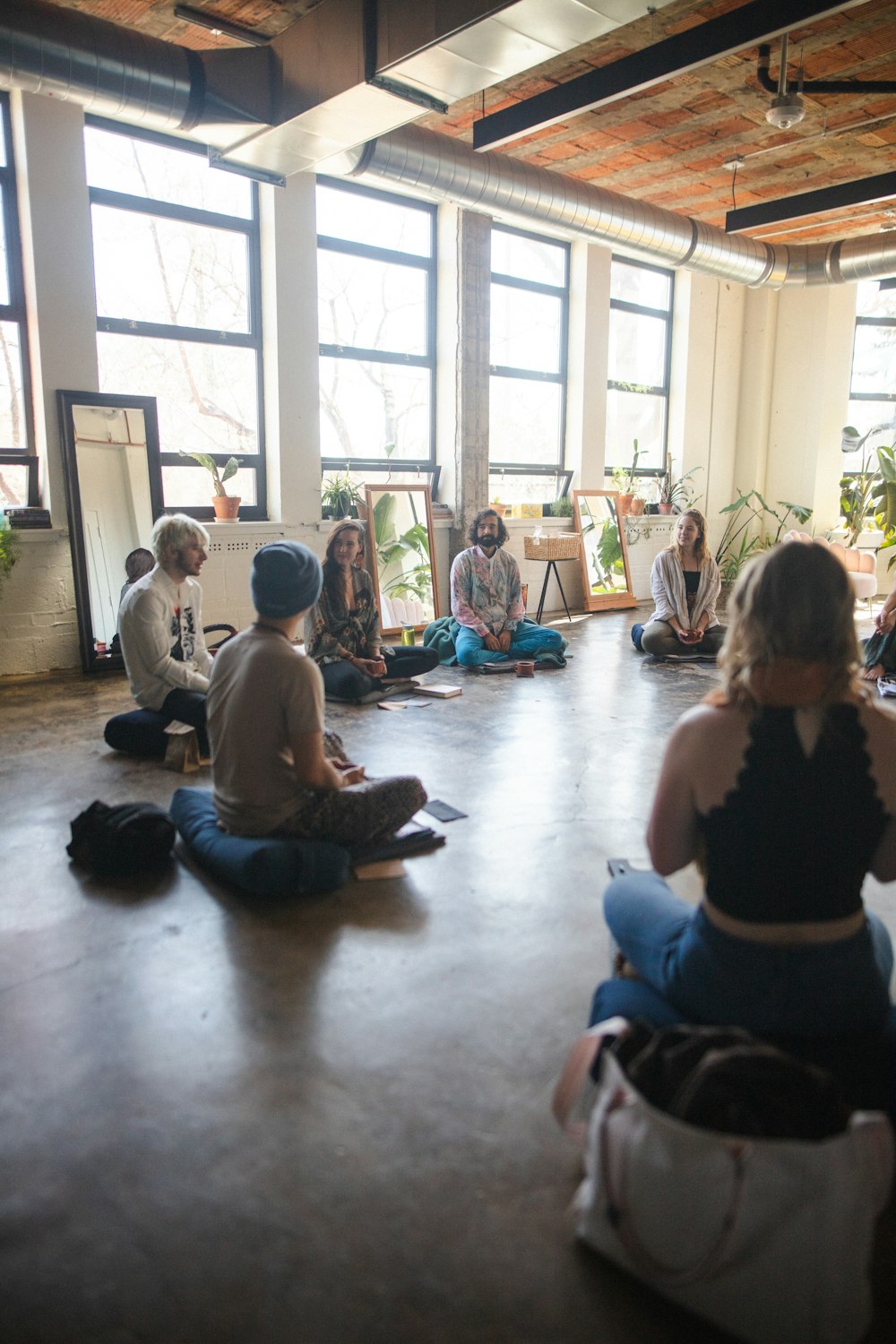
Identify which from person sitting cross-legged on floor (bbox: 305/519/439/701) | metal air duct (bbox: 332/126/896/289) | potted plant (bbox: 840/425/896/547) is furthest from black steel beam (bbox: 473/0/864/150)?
potted plant (bbox: 840/425/896/547)

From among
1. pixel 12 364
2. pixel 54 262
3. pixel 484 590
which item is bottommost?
pixel 484 590

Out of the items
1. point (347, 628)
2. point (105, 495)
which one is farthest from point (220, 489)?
point (347, 628)

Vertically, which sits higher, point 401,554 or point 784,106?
point 784,106

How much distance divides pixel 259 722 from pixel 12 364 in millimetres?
4600

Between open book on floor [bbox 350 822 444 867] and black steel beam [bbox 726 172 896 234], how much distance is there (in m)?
6.24

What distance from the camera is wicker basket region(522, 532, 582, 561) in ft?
26.9

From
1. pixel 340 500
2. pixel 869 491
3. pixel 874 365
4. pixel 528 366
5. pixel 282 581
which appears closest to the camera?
pixel 282 581

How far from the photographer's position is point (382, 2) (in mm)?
4480

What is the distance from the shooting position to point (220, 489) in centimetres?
696

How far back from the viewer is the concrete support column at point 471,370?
27.3 feet

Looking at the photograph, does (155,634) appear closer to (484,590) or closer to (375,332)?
(484,590)

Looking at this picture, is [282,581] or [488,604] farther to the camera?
[488,604]

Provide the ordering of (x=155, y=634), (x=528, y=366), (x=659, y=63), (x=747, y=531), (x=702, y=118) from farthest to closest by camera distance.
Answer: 1. (x=747, y=531)
2. (x=528, y=366)
3. (x=702, y=118)
4. (x=659, y=63)
5. (x=155, y=634)

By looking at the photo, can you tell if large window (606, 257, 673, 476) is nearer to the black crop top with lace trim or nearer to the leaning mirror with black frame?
the leaning mirror with black frame
